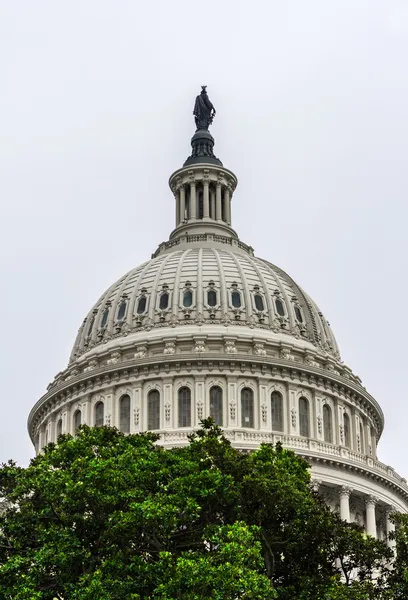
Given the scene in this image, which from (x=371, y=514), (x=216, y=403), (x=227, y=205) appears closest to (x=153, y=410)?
(x=216, y=403)

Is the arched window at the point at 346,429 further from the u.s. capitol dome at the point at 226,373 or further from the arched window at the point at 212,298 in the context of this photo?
the arched window at the point at 212,298

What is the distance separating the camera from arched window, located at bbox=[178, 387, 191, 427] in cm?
9438

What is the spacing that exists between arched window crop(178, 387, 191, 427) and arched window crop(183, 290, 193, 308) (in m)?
8.81

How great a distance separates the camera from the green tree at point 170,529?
49.6 metres

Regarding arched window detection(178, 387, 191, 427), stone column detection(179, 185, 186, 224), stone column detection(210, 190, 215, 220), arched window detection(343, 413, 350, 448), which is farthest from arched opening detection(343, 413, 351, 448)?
stone column detection(179, 185, 186, 224)

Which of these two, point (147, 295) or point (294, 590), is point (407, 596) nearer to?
point (294, 590)

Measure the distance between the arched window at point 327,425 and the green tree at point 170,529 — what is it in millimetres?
40150

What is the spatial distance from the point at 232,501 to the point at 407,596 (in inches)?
322

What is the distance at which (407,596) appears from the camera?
173 feet

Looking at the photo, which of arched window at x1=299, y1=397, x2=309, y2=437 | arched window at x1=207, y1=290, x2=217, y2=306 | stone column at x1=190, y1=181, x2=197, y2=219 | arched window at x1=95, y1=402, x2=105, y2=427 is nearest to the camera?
arched window at x1=299, y1=397, x2=309, y2=437

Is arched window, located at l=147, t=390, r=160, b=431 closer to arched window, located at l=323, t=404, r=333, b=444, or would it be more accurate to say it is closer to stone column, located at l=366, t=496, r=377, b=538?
arched window, located at l=323, t=404, r=333, b=444

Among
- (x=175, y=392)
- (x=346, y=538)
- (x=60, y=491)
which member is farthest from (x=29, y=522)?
(x=175, y=392)

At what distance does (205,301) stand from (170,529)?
51064 mm

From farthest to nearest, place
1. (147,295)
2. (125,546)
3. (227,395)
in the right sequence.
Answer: (147,295), (227,395), (125,546)
